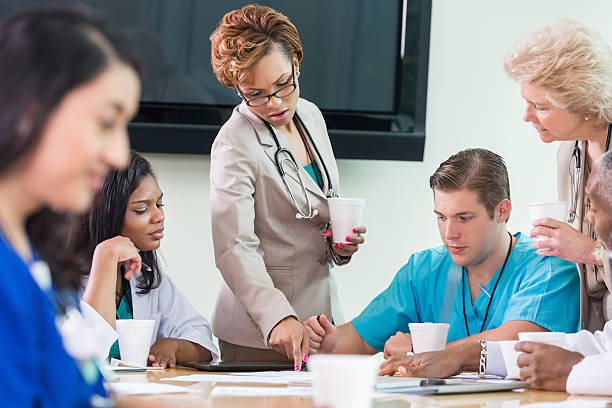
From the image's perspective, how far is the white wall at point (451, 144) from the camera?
2898 mm

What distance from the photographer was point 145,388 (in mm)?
1207

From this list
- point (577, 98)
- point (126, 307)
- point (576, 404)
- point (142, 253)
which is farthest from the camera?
point (142, 253)

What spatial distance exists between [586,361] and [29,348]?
973 millimetres

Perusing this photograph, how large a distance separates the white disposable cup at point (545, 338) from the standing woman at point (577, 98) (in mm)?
287

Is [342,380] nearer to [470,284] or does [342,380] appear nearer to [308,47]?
[470,284]

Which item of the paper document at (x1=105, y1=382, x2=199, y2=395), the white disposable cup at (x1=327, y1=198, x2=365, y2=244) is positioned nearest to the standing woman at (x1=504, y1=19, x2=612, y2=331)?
the white disposable cup at (x1=327, y1=198, x2=365, y2=244)

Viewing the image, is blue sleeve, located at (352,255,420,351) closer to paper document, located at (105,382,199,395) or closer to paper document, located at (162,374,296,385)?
paper document, located at (162,374,296,385)

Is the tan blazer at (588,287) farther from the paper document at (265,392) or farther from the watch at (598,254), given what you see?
the paper document at (265,392)

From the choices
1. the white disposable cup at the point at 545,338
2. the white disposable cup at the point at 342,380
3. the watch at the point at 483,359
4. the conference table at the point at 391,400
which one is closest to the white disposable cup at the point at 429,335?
the watch at the point at 483,359

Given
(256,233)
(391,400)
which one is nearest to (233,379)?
(391,400)

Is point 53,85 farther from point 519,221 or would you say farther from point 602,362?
point 519,221

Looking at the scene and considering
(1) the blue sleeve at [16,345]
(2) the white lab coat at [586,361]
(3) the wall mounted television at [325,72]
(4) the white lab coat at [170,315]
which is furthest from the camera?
(3) the wall mounted television at [325,72]

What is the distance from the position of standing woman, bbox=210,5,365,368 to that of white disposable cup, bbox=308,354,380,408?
1047 mm

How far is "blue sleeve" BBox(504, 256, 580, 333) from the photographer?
5.91 feet
